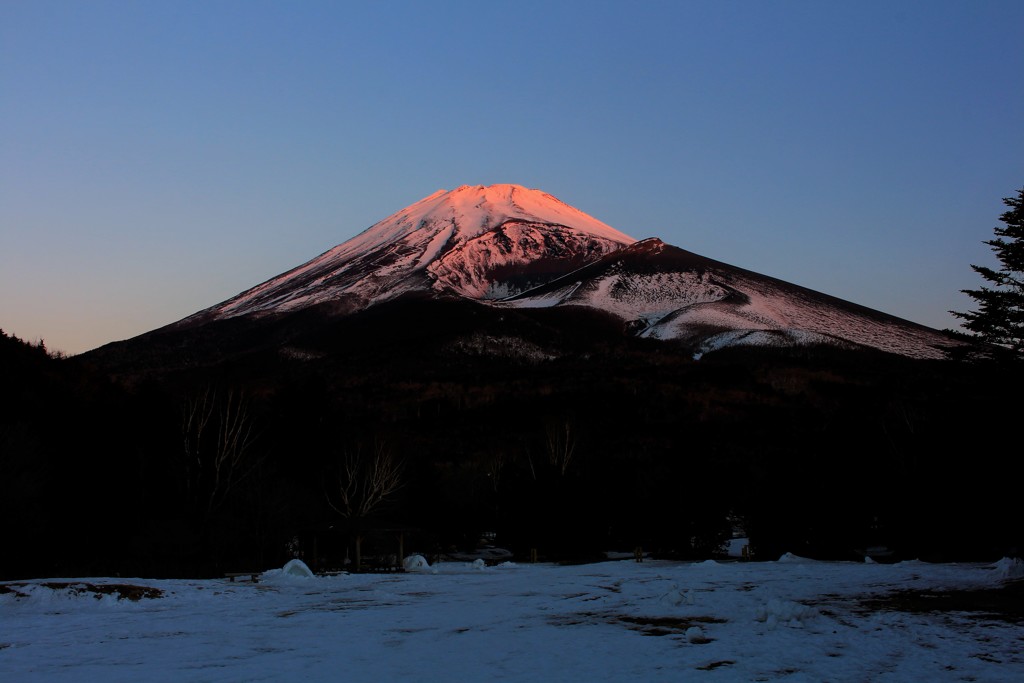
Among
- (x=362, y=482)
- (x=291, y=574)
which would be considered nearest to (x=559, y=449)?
(x=362, y=482)

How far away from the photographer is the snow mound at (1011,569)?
21.8 m

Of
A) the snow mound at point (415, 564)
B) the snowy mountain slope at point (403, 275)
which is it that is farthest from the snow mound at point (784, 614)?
the snowy mountain slope at point (403, 275)

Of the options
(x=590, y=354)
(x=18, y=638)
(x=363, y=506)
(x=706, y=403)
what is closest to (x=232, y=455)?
(x=363, y=506)

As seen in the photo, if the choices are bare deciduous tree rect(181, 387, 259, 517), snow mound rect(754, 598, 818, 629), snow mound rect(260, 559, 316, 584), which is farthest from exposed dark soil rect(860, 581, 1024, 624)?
bare deciduous tree rect(181, 387, 259, 517)

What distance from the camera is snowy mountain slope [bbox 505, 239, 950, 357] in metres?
143

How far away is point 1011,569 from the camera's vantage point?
22.1 m

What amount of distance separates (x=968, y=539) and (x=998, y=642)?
1977cm

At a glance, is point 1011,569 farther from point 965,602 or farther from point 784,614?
point 784,614

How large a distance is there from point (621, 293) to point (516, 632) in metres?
154

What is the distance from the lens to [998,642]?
13414 millimetres

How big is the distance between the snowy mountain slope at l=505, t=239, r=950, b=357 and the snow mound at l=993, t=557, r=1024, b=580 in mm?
114960

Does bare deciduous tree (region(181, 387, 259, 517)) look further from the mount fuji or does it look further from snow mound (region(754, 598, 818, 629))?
the mount fuji

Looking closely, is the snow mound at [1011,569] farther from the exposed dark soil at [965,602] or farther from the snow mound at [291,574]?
the snow mound at [291,574]

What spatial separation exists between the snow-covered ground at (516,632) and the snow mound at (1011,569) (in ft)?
0.15
